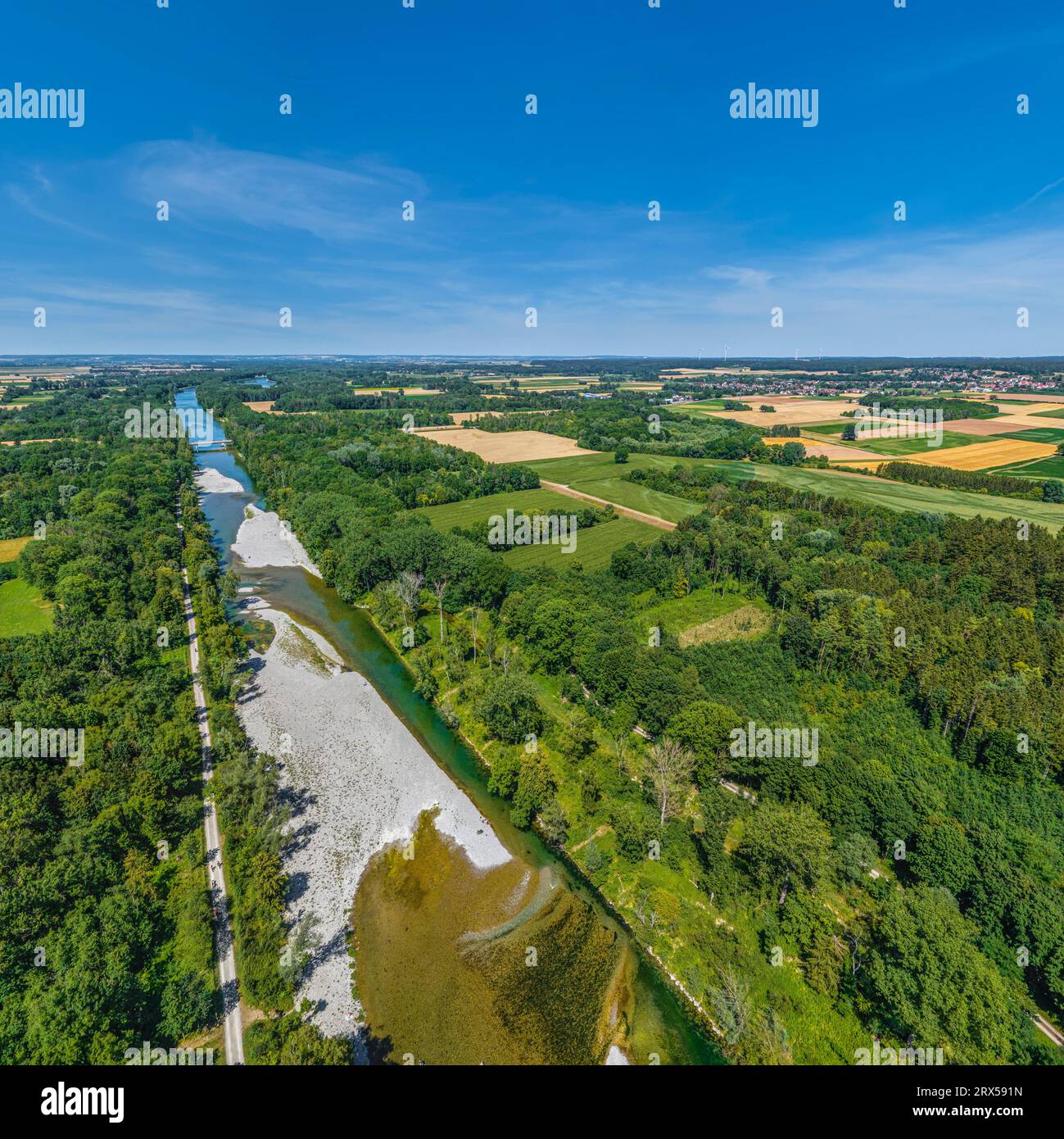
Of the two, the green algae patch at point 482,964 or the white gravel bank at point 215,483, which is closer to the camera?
the green algae patch at point 482,964

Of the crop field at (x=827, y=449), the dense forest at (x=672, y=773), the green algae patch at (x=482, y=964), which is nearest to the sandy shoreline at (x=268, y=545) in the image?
the dense forest at (x=672, y=773)

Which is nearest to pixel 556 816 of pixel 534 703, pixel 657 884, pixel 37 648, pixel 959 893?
pixel 657 884

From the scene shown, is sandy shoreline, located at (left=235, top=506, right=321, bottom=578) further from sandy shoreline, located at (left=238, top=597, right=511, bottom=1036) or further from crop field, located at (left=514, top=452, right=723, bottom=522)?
crop field, located at (left=514, top=452, right=723, bottom=522)

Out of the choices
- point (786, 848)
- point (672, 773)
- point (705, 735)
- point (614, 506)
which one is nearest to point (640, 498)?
point (614, 506)

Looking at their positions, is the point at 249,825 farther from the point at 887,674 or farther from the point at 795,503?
the point at 795,503

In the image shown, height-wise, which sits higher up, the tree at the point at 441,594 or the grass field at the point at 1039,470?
the grass field at the point at 1039,470

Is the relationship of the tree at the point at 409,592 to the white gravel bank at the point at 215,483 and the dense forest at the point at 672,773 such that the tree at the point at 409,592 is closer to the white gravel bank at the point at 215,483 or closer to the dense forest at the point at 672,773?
the dense forest at the point at 672,773

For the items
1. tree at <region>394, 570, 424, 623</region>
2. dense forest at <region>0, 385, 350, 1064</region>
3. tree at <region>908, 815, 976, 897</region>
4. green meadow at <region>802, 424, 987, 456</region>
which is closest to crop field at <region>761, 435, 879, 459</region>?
green meadow at <region>802, 424, 987, 456</region>

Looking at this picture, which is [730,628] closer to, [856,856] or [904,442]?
[856,856]
